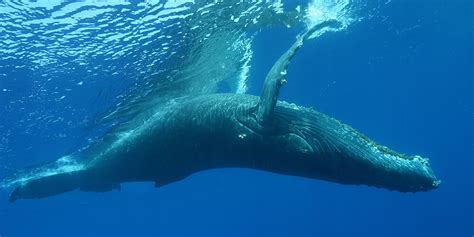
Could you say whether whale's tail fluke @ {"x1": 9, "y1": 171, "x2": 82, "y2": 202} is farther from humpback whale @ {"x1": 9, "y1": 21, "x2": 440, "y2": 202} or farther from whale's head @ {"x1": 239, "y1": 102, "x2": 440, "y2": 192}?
whale's head @ {"x1": 239, "y1": 102, "x2": 440, "y2": 192}

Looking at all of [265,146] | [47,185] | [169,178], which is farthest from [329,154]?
[47,185]

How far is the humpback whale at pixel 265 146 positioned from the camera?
18.1 feet

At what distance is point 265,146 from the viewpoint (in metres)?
6.58

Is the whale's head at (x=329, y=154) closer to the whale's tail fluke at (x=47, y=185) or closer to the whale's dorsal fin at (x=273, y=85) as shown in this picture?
the whale's dorsal fin at (x=273, y=85)

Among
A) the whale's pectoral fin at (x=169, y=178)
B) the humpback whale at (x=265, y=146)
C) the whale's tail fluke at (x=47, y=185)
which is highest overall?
the humpback whale at (x=265, y=146)

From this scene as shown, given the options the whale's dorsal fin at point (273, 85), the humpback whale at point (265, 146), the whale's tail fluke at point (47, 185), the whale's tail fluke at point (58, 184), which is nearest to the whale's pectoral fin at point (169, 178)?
the humpback whale at point (265, 146)

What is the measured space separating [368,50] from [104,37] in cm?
2071

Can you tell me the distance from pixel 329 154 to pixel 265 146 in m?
1.12

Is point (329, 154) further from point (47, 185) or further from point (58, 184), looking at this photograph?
point (47, 185)

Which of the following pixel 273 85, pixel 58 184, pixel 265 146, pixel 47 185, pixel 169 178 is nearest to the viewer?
pixel 273 85

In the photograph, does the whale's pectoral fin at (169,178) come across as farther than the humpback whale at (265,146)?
Yes

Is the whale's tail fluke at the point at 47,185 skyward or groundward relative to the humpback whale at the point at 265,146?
groundward

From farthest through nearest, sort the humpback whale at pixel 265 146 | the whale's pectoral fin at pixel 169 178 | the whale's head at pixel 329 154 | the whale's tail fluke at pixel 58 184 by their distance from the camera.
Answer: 1. the whale's tail fluke at pixel 58 184
2. the whale's pectoral fin at pixel 169 178
3. the humpback whale at pixel 265 146
4. the whale's head at pixel 329 154

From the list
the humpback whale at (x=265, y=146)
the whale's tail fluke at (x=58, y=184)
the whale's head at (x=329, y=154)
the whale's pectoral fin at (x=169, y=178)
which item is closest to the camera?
the whale's head at (x=329, y=154)
